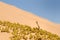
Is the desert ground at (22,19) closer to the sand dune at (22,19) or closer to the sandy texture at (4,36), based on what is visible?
the sand dune at (22,19)

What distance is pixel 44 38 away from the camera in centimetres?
1373

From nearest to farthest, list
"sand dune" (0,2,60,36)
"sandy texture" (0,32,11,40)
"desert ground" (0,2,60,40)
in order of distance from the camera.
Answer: "sandy texture" (0,32,11,40)
"desert ground" (0,2,60,40)
"sand dune" (0,2,60,36)

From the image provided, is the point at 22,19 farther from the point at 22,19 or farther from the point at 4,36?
the point at 4,36

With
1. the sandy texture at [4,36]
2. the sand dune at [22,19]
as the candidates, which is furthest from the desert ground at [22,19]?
the sandy texture at [4,36]

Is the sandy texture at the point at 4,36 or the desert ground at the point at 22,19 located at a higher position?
the desert ground at the point at 22,19

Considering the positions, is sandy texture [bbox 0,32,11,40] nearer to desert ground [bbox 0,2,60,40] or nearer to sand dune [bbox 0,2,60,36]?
desert ground [bbox 0,2,60,40]

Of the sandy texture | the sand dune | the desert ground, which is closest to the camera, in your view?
the sandy texture

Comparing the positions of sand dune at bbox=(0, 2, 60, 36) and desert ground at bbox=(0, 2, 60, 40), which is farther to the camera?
sand dune at bbox=(0, 2, 60, 36)

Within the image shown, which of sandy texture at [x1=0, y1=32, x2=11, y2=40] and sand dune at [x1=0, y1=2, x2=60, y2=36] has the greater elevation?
sand dune at [x1=0, y1=2, x2=60, y2=36]

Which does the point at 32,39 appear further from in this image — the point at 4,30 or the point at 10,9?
the point at 10,9

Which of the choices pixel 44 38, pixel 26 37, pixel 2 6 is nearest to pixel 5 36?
pixel 26 37

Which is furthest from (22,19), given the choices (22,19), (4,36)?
(4,36)

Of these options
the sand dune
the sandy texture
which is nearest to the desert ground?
the sand dune

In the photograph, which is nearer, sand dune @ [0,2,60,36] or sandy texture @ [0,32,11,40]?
sandy texture @ [0,32,11,40]
